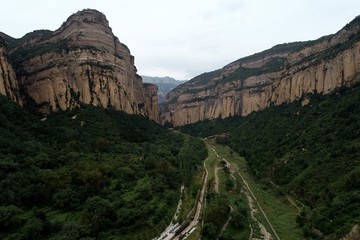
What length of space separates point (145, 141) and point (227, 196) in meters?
49.8

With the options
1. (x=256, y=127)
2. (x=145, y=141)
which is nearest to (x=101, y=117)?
(x=145, y=141)

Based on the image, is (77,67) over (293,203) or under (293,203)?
over

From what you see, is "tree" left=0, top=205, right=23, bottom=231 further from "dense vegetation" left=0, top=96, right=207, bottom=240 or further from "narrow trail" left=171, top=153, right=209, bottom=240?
"narrow trail" left=171, top=153, right=209, bottom=240

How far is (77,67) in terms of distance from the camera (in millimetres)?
129250

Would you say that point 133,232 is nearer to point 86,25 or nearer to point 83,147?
point 83,147

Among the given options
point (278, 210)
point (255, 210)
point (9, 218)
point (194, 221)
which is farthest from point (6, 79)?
point (278, 210)

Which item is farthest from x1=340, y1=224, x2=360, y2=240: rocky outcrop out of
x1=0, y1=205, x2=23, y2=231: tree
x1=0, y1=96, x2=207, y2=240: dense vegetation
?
x1=0, y1=205, x2=23, y2=231: tree

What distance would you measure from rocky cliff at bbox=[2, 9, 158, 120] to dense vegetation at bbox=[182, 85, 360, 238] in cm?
5064

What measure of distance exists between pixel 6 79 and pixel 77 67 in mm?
29256

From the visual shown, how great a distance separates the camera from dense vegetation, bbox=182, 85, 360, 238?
A: 55156 millimetres

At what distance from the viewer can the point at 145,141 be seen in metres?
119

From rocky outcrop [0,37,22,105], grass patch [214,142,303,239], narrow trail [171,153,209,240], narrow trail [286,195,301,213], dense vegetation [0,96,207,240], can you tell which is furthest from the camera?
rocky outcrop [0,37,22,105]

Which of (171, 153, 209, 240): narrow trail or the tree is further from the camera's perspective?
(171, 153, 209, 240): narrow trail

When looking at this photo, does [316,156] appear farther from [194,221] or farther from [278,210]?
[194,221]
